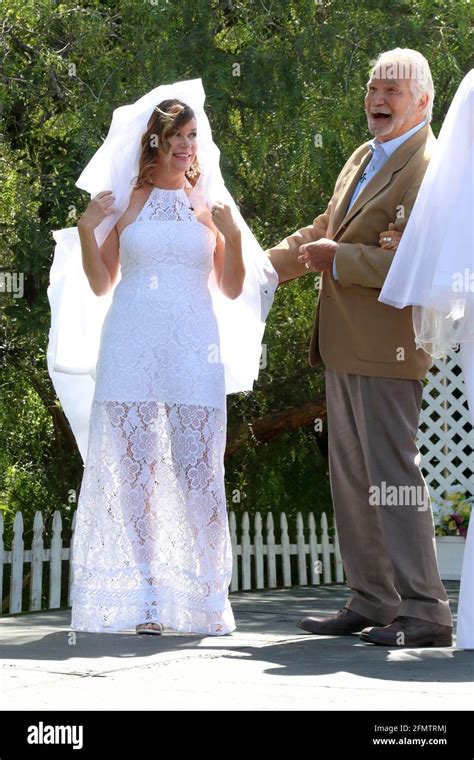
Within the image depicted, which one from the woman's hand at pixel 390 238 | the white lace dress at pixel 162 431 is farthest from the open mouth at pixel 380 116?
the white lace dress at pixel 162 431

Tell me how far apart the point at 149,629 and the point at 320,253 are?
1449 mm

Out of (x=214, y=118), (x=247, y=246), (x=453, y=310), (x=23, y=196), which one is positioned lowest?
(x=453, y=310)

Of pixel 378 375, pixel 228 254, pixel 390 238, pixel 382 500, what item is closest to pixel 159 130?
pixel 228 254

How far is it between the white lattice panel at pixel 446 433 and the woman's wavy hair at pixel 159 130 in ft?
16.9

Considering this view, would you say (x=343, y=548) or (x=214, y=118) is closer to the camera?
(x=343, y=548)

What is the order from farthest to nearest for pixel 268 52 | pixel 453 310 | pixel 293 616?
pixel 268 52 < pixel 293 616 < pixel 453 310

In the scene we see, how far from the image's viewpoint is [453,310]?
4.26m

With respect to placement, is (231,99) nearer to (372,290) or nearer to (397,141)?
(397,141)

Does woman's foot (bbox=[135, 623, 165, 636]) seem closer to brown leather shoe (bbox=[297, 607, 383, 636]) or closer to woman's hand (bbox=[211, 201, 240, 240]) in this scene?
brown leather shoe (bbox=[297, 607, 383, 636])

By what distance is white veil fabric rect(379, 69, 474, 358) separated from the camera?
4.19m

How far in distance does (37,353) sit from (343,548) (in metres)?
4.66

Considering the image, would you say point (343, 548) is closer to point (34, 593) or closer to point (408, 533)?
point (408, 533)
